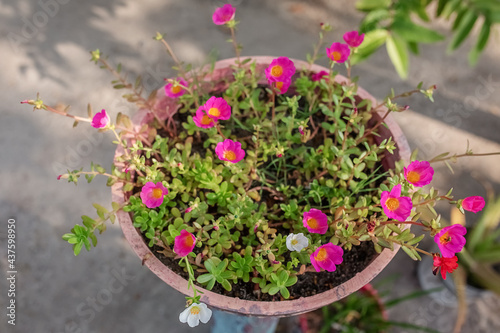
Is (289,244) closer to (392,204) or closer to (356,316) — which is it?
(392,204)

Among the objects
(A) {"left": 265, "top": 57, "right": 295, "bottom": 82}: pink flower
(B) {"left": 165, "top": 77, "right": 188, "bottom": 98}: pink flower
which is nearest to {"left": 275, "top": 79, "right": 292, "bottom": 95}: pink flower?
(A) {"left": 265, "top": 57, "right": 295, "bottom": 82}: pink flower

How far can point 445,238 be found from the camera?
34.6 inches

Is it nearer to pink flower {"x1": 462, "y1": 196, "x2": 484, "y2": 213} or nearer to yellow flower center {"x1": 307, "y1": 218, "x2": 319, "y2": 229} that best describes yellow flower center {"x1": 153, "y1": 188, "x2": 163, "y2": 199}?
yellow flower center {"x1": 307, "y1": 218, "x2": 319, "y2": 229}

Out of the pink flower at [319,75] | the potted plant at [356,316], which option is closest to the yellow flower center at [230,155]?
the pink flower at [319,75]

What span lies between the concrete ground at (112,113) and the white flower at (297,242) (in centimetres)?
111

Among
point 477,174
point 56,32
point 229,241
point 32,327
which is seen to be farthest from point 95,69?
point 477,174

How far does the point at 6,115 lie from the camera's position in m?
2.10

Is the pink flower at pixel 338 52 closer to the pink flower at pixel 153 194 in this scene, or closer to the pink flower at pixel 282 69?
the pink flower at pixel 282 69

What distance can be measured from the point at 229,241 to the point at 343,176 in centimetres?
31

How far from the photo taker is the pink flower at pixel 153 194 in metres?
0.96

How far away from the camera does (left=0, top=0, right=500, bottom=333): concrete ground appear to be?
1905 millimetres

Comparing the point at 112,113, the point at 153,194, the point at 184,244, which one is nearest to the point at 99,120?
the point at 153,194

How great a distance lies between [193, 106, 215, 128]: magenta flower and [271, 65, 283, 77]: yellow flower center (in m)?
0.17

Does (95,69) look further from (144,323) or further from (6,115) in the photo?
(144,323)
